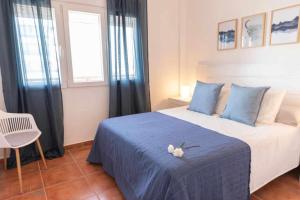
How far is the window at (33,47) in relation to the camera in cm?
240

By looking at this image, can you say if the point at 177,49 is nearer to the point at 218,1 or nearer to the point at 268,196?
the point at 218,1

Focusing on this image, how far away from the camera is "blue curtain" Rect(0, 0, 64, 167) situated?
234cm

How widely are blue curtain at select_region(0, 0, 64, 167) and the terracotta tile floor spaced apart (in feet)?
1.07

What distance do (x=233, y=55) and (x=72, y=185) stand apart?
2.73m

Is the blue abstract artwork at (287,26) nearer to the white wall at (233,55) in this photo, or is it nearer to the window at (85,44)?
the white wall at (233,55)

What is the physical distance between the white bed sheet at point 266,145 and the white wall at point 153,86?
155 centimetres

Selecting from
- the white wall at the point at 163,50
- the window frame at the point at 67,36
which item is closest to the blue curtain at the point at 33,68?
the window frame at the point at 67,36

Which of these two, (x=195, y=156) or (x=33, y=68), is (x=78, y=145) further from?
(x=195, y=156)

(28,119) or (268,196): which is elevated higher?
(28,119)

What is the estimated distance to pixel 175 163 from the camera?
4.44ft

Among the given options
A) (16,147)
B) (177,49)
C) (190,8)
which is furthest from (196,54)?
(16,147)

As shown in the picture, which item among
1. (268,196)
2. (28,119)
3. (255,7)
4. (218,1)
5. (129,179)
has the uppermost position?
(218,1)

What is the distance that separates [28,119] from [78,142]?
2.86 ft

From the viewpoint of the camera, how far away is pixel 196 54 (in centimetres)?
359
